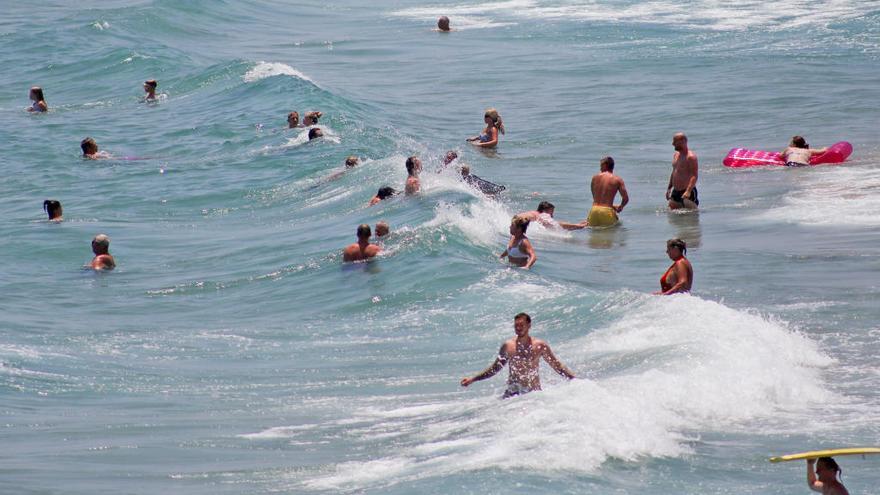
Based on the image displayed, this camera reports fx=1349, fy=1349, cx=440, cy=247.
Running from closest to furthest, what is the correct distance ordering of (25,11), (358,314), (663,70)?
1. (358,314)
2. (663,70)
3. (25,11)

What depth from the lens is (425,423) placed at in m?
11.2

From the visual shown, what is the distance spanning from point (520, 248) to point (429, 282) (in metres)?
1.31

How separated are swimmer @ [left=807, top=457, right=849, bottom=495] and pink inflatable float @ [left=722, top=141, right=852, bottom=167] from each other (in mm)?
14871

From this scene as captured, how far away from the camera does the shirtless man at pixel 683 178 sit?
19.4m

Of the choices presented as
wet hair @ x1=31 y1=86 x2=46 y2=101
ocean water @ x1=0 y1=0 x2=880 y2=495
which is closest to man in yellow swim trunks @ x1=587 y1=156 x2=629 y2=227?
ocean water @ x1=0 y1=0 x2=880 y2=495

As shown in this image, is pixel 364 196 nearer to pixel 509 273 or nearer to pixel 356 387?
pixel 509 273

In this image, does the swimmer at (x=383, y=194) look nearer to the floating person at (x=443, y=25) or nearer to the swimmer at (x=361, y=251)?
the swimmer at (x=361, y=251)

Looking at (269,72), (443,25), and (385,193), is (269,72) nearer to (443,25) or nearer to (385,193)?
(443,25)

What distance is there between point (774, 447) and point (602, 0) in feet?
137

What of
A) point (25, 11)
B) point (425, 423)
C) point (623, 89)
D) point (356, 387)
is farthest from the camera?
point (25, 11)

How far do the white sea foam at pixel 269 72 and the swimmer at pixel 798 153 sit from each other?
13.8m

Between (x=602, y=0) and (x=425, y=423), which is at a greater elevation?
(x=602, y=0)

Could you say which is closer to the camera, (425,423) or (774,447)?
(774,447)

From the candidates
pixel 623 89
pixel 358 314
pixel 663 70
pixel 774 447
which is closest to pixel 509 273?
pixel 358 314
